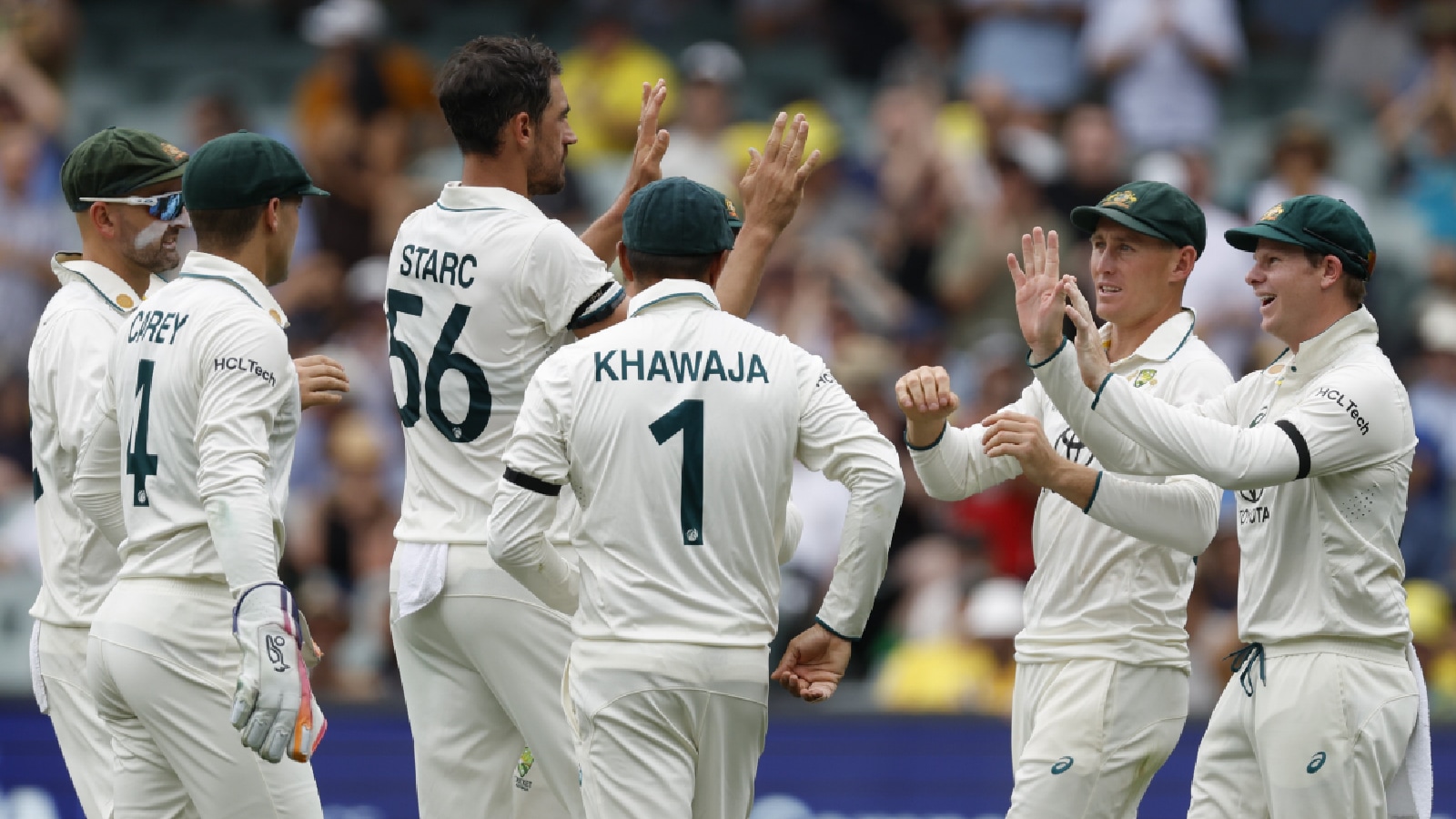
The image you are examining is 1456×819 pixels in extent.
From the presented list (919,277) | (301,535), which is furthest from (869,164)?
(301,535)

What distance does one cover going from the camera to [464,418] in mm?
6035

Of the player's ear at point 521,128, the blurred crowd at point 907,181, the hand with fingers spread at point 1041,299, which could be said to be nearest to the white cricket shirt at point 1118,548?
the hand with fingers spread at point 1041,299

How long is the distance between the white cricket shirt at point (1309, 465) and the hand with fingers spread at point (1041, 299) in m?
0.07

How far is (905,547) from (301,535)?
11.5ft

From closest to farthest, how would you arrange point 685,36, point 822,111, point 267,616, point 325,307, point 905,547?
point 267,616, point 905,547, point 325,307, point 822,111, point 685,36

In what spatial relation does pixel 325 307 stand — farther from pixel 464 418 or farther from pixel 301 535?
pixel 464 418

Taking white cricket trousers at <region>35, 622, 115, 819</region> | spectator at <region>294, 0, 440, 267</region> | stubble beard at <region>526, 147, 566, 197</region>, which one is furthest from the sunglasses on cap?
spectator at <region>294, 0, 440, 267</region>

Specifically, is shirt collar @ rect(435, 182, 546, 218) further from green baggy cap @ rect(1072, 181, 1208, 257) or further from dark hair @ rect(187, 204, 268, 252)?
green baggy cap @ rect(1072, 181, 1208, 257)

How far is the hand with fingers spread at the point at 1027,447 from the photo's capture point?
6.02m

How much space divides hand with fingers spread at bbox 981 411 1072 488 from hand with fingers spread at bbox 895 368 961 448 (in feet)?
0.85

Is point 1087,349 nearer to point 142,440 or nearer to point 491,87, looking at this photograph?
point 491,87

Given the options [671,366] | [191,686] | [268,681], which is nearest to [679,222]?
[671,366]

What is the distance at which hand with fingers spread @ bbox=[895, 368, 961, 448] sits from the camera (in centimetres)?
632

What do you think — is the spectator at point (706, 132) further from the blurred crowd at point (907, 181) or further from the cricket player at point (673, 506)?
the cricket player at point (673, 506)
